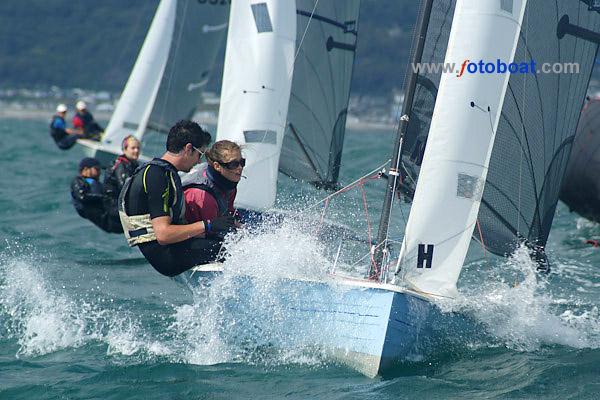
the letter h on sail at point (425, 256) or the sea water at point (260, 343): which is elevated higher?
the letter h on sail at point (425, 256)

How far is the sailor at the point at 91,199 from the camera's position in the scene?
786 centimetres

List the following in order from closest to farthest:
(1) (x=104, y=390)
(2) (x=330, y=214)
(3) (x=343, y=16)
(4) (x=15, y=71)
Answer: (1) (x=104, y=390) → (2) (x=330, y=214) → (3) (x=343, y=16) → (4) (x=15, y=71)

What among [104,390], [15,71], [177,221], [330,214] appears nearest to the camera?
[104,390]

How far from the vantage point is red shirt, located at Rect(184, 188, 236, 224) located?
5.26 meters

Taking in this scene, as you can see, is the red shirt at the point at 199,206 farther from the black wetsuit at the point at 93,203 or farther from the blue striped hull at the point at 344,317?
the black wetsuit at the point at 93,203

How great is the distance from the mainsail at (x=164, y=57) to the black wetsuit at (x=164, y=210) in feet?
27.0

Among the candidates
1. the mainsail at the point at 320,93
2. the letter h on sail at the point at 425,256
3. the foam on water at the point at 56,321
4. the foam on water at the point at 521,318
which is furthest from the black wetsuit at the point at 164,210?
the mainsail at the point at 320,93

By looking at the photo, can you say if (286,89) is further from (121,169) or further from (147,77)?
(147,77)

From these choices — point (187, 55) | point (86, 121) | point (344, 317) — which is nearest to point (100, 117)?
point (187, 55)

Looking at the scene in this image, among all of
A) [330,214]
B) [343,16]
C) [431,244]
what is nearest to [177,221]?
[431,244]

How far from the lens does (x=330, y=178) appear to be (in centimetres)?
864

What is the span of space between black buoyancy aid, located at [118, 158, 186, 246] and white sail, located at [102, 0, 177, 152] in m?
8.43

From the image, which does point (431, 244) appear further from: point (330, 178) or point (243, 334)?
point (330, 178)

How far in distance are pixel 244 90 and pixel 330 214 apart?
70.7 inches
